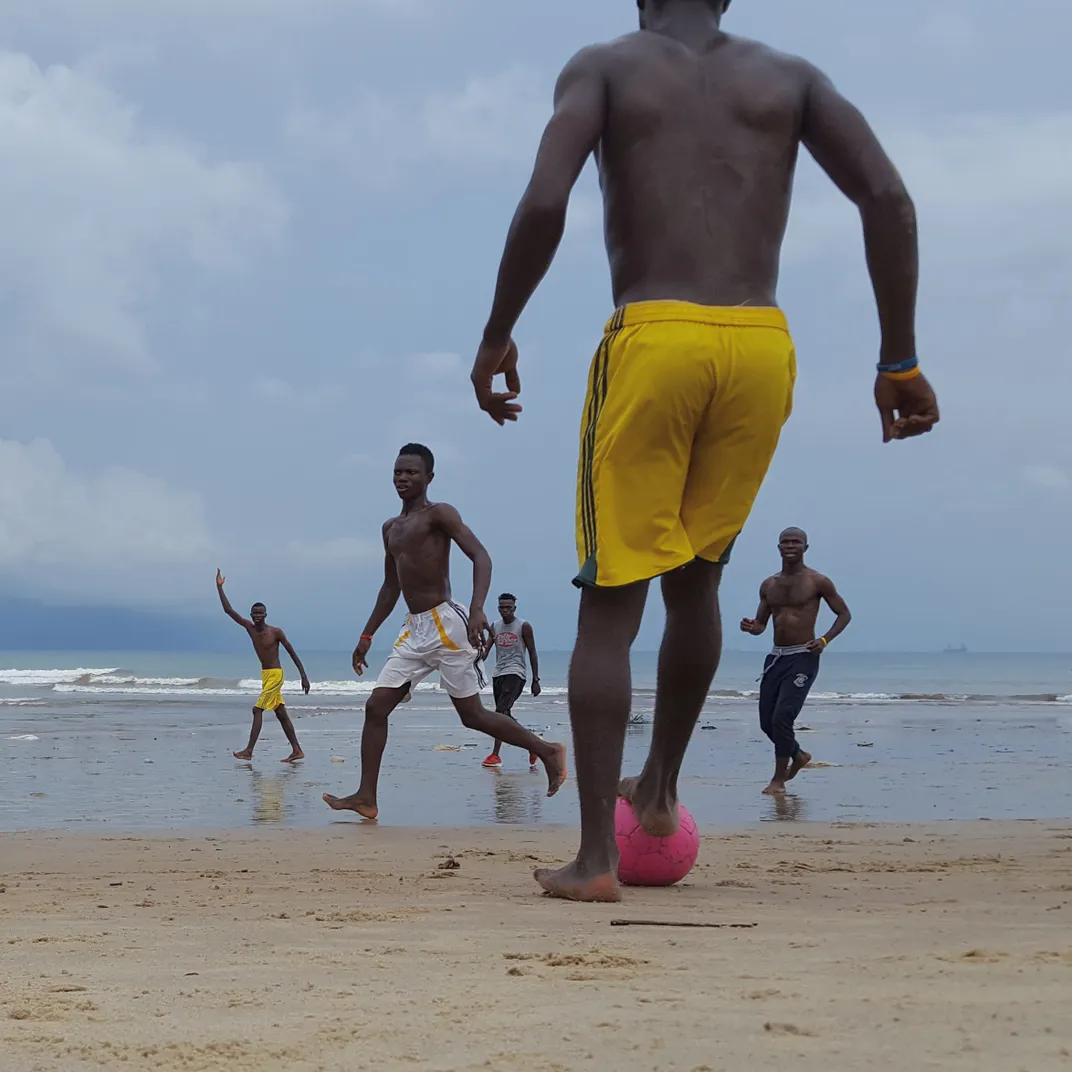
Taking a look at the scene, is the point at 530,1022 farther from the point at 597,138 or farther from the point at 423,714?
the point at 423,714

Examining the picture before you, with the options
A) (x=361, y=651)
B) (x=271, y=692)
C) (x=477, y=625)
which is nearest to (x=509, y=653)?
(x=271, y=692)

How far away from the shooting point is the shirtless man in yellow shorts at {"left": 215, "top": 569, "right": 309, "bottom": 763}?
1305 centimetres

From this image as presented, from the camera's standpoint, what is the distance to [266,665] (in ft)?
49.0

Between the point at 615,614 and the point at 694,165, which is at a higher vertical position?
the point at 694,165

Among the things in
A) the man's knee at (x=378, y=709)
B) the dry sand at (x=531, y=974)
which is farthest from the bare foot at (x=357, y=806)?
the dry sand at (x=531, y=974)

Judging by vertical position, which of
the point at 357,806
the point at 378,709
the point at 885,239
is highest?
the point at 885,239

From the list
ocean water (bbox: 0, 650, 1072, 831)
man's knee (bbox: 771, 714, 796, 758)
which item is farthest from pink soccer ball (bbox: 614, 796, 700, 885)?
man's knee (bbox: 771, 714, 796, 758)

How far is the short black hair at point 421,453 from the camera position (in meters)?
7.93

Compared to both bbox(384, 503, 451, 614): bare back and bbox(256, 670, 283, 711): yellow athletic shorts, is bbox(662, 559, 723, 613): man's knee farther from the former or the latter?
bbox(256, 670, 283, 711): yellow athletic shorts

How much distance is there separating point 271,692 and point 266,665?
0.92m

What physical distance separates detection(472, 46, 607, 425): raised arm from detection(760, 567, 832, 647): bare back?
7.14 metres

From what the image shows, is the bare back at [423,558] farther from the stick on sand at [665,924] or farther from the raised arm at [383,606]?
the stick on sand at [665,924]

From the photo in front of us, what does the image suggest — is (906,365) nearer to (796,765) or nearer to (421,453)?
(421,453)

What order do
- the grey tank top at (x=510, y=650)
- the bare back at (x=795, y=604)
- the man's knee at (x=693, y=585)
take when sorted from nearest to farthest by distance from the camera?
the man's knee at (x=693, y=585)
the bare back at (x=795, y=604)
the grey tank top at (x=510, y=650)
